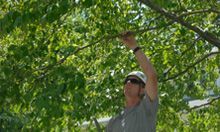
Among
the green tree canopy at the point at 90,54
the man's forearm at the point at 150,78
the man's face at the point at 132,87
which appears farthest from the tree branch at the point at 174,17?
the man's face at the point at 132,87

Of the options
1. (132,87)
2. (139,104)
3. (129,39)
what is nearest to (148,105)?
(139,104)

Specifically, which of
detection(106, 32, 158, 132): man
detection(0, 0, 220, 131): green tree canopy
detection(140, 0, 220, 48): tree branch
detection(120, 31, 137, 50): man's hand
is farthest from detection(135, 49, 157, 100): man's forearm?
detection(140, 0, 220, 48): tree branch

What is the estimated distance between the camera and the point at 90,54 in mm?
8875

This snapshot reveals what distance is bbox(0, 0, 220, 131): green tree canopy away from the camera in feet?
22.0

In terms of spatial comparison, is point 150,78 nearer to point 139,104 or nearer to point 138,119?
point 139,104

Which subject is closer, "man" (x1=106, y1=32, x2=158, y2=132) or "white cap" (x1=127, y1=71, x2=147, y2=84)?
"man" (x1=106, y1=32, x2=158, y2=132)

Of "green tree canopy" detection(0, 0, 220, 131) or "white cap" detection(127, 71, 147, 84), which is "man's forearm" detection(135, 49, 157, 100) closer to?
"white cap" detection(127, 71, 147, 84)

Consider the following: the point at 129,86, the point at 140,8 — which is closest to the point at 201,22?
the point at 140,8

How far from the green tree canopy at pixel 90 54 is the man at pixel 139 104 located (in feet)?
4.03

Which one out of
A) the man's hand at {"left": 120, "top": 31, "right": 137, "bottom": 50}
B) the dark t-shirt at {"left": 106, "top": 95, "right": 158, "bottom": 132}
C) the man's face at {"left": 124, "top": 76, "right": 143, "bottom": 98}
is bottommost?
the dark t-shirt at {"left": 106, "top": 95, "right": 158, "bottom": 132}

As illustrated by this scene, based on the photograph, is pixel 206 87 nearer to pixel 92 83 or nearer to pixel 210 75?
pixel 210 75

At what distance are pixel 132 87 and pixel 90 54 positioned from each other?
3605mm

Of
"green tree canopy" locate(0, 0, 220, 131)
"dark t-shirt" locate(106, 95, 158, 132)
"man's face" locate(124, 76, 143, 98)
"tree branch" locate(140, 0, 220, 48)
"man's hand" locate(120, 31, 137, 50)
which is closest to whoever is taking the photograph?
"dark t-shirt" locate(106, 95, 158, 132)

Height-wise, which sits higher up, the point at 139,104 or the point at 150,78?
the point at 150,78
